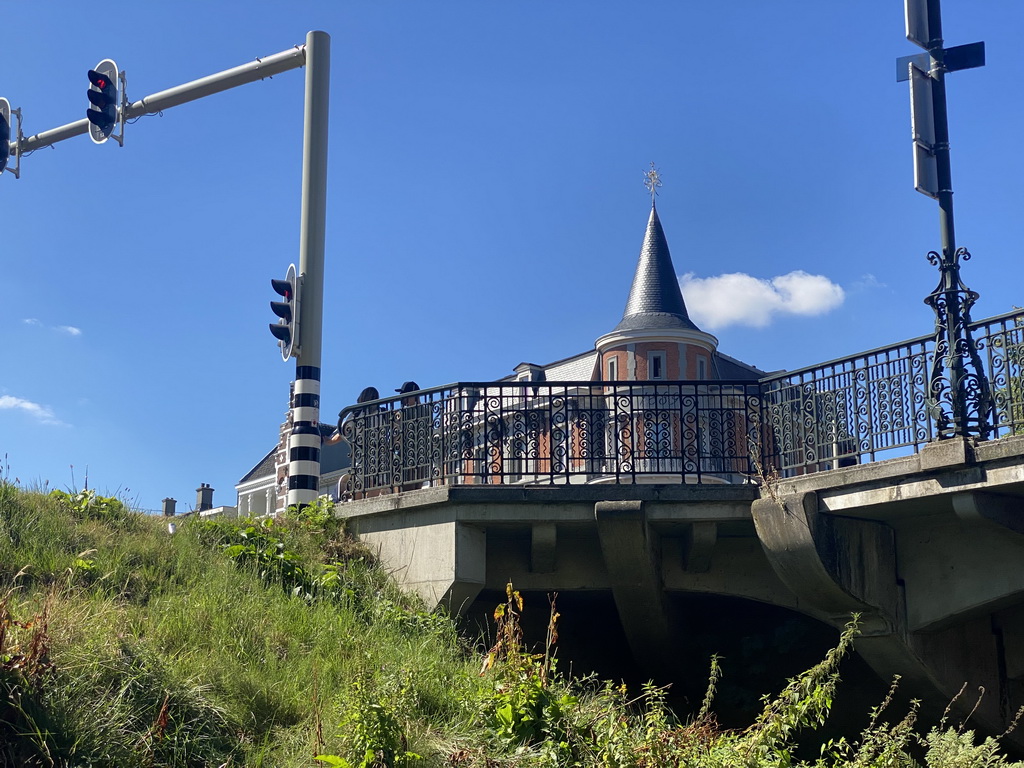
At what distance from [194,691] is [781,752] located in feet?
12.7

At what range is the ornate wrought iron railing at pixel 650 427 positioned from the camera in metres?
10.7

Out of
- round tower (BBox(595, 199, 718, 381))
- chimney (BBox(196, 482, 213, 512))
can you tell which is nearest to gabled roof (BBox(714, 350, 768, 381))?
round tower (BBox(595, 199, 718, 381))

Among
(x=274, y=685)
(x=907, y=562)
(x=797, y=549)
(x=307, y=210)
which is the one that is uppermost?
(x=307, y=210)

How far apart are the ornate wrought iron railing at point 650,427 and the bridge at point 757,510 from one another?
0.03 meters

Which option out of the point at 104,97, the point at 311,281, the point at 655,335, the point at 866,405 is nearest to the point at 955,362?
the point at 866,405

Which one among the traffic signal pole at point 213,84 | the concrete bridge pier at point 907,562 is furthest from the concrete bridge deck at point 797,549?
the traffic signal pole at point 213,84

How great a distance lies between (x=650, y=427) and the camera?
12031 mm

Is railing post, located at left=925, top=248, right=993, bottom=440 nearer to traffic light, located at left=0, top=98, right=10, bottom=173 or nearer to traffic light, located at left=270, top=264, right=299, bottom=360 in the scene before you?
traffic light, located at left=270, top=264, right=299, bottom=360

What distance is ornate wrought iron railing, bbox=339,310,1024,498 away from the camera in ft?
35.2

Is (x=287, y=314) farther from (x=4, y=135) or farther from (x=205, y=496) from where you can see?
(x=205, y=496)

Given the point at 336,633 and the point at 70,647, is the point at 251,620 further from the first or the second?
the point at 70,647

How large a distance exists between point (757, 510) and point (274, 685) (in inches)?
197

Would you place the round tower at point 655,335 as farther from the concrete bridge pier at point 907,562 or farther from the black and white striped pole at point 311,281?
the concrete bridge pier at point 907,562

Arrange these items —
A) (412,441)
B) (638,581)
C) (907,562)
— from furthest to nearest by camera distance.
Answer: (412,441), (638,581), (907,562)
